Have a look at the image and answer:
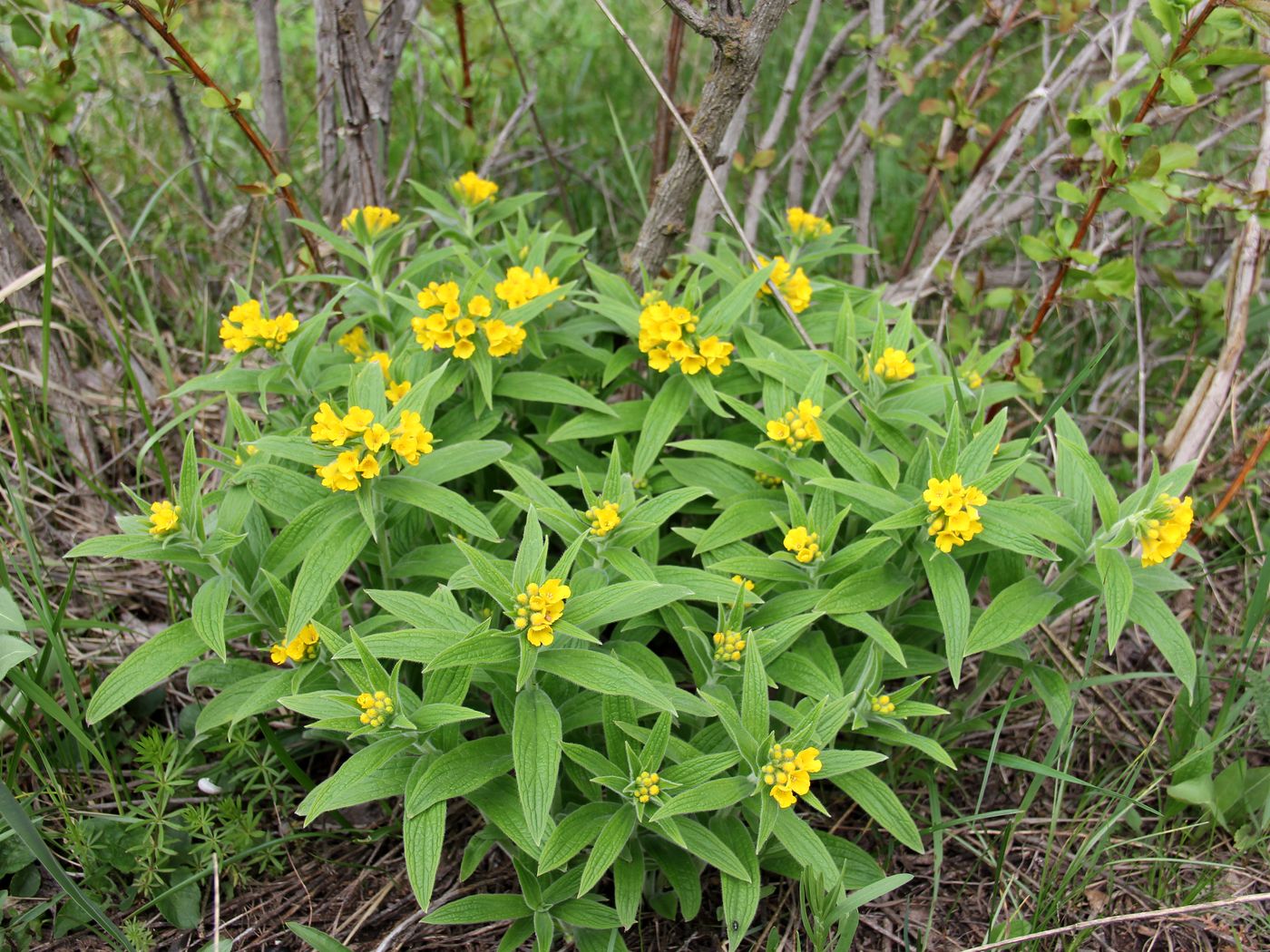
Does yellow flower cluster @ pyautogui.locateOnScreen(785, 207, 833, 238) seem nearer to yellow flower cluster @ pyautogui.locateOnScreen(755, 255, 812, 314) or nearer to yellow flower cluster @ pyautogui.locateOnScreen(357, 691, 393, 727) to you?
yellow flower cluster @ pyautogui.locateOnScreen(755, 255, 812, 314)

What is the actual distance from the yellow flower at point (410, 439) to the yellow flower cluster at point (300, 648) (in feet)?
1.30

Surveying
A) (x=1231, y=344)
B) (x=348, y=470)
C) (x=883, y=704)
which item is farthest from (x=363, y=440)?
(x=1231, y=344)

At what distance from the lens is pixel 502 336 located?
7.67 ft

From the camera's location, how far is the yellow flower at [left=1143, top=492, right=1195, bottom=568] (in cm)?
199

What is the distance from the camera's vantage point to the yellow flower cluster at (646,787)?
1817 millimetres

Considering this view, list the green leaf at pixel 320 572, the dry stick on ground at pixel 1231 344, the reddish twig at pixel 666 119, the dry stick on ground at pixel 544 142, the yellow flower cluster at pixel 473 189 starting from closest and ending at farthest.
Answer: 1. the green leaf at pixel 320 572
2. the yellow flower cluster at pixel 473 189
3. the dry stick on ground at pixel 1231 344
4. the reddish twig at pixel 666 119
5. the dry stick on ground at pixel 544 142

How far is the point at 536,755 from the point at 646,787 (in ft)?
0.68

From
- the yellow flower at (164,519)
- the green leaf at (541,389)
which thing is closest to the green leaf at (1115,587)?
the green leaf at (541,389)

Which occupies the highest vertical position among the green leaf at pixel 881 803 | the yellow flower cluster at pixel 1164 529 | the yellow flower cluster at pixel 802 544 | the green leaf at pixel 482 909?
the yellow flower cluster at pixel 1164 529

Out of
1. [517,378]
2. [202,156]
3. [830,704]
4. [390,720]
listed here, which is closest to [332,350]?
[517,378]

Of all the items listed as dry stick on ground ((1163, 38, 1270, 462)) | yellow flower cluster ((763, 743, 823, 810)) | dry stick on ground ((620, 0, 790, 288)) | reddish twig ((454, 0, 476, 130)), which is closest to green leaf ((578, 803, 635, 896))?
yellow flower cluster ((763, 743, 823, 810))

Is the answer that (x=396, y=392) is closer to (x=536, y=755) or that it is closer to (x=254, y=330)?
(x=254, y=330)

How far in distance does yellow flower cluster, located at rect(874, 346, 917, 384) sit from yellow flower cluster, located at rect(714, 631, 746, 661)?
2.68 feet

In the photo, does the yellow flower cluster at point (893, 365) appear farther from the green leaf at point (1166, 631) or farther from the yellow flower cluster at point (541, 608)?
the yellow flower cluster at point (541, 608)
